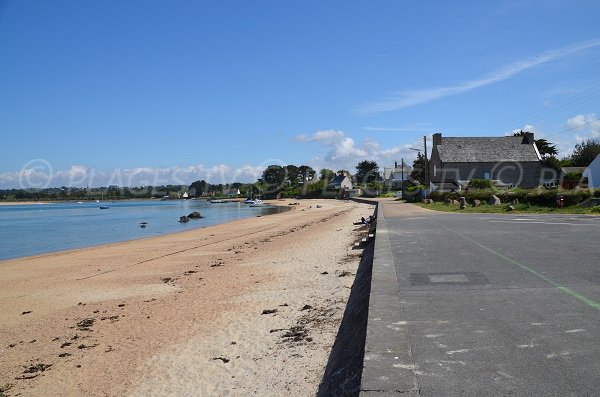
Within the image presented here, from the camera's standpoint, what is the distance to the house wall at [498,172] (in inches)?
2554

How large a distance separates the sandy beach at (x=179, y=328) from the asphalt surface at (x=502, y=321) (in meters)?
1.59

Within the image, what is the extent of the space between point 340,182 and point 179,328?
129943mm

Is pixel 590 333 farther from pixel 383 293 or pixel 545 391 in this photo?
pixel 383 293

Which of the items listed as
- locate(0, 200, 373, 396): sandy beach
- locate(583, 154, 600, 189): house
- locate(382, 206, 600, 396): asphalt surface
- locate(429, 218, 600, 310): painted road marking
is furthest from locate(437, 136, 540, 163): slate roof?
locate(382, 206, 600, 396): asphalt surface

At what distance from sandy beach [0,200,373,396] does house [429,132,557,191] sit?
52969 millimetres

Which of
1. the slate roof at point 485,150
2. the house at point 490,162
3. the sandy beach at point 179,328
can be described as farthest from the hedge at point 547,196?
the slate roof at point 485,150

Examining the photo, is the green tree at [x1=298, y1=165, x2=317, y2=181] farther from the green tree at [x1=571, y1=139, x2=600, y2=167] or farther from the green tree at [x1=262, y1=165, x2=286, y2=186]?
the green tree at [x1=571, y1=139, x2=600, y2=167]

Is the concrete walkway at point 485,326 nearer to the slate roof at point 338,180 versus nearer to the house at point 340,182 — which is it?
the house at point 340,182

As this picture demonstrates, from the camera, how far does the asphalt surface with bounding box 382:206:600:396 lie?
11.8ft

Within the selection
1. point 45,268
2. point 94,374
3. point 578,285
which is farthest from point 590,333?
point 45,268

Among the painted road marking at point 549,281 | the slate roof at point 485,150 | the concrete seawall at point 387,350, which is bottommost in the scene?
the concrete seawall at point 387,350

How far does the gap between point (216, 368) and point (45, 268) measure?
16616mm

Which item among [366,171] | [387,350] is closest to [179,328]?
[387,350]

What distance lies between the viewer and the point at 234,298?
1101cm
